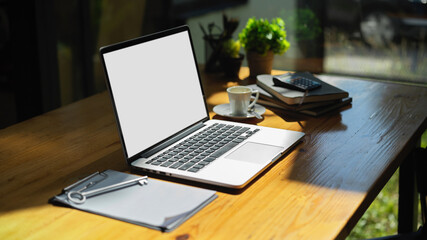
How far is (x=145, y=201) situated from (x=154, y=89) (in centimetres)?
36

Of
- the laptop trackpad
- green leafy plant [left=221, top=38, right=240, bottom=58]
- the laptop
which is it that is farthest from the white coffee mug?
green leafy plant [left=221, top=38, right=240, bottom=58]

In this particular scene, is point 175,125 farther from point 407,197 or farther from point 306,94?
point 407,197

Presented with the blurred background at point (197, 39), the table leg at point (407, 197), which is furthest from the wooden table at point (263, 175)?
the blurred background at point (197, 39)

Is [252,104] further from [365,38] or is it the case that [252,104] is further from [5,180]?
[365,38]

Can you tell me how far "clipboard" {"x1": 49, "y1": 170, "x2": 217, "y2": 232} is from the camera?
939 mm

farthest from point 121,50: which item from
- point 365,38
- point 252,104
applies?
point 365,38

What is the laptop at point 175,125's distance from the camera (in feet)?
3.73

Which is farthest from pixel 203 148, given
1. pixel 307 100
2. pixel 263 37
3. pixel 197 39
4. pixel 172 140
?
pixel 197 39

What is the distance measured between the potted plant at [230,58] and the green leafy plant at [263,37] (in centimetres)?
7

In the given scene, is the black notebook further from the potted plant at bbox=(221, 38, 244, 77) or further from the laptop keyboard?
the potted plant at bbox=(221, 38, 244, 77)

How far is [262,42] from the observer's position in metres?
2.02

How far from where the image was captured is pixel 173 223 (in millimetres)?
922

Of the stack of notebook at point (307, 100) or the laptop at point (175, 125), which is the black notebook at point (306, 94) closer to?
the stack of notebook at point (307, 100)

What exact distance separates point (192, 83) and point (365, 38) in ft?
5.19
